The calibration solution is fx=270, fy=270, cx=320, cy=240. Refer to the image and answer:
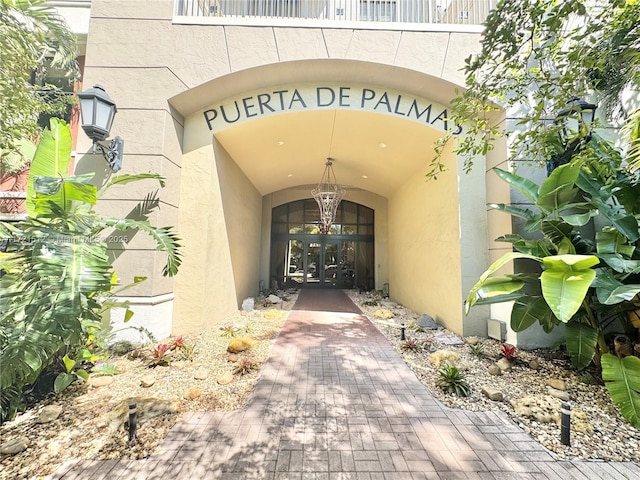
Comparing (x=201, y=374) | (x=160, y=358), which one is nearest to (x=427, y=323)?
(x=201, y=374)

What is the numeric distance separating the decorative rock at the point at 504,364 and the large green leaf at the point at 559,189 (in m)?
2.31

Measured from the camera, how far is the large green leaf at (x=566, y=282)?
2592 mm

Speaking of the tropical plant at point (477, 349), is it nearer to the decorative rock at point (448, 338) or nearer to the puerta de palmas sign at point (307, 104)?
the decorative rock at point (448, 338)

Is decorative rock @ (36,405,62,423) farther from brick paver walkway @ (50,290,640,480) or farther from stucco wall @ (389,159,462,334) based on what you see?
stucco wall @ (389,159,462,334)

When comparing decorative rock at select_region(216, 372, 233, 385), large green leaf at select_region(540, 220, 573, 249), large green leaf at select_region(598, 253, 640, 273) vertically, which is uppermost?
large green leaf at select_region(540, 220, 573, 249)

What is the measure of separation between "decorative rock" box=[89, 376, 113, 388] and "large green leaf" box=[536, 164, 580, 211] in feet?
20.7

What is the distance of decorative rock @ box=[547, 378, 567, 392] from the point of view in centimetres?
341

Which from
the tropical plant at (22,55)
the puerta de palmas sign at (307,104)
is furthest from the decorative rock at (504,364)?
the tropical plant at (22,55)

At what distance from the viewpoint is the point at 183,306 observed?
17.4 feet

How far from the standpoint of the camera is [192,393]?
3225 millimetres

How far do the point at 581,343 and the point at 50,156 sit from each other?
22.0 ft

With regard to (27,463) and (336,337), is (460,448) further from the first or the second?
(27,463)

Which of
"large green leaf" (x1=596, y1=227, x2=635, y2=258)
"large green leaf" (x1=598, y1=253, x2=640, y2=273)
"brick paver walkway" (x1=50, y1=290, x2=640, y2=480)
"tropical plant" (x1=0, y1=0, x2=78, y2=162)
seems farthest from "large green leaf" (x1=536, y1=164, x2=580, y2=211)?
"tropical plant" (x1=0, y1=0, x2=78, y2=162)

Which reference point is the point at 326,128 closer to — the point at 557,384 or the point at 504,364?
the point at 504,364
